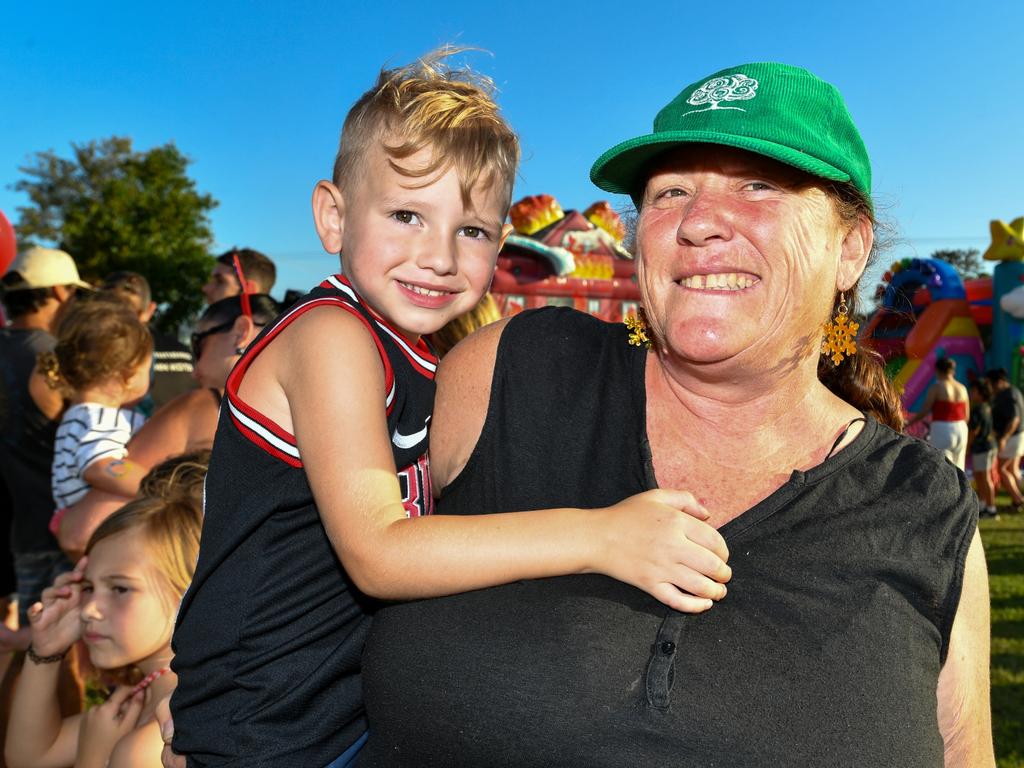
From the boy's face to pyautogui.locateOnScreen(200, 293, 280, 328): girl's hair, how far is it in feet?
7.55

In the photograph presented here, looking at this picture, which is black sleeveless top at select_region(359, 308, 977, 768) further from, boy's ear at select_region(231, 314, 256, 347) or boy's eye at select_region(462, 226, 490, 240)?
boy's ear at select_region(231, 314, 256, 347)

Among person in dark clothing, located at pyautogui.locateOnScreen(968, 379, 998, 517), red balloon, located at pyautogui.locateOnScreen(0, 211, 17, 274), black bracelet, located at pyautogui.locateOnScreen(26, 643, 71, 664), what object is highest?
red balloon, located at pyautogui.locateOnScreen(0, 211, 17, 274)

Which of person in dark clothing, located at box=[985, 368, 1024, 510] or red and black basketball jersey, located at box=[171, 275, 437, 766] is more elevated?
red and black basketball jersey, located at box=[171, 275, 437, 766]

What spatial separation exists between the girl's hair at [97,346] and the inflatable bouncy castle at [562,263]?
1346 centimetres

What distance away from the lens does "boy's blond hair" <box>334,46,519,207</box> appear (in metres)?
1.85

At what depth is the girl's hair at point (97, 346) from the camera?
4.30m

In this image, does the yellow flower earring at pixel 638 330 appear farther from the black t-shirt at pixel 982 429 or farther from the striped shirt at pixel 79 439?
the black t-shirt at pixel 982 429

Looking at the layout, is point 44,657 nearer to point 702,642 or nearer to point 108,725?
point 108,725

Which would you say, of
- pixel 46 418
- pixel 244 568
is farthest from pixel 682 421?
pixel 46 418

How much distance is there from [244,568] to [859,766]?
1249 mm

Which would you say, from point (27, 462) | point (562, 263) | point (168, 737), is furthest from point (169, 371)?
point (562, 263)

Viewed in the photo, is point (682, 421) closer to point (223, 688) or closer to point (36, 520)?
point (223, 688)

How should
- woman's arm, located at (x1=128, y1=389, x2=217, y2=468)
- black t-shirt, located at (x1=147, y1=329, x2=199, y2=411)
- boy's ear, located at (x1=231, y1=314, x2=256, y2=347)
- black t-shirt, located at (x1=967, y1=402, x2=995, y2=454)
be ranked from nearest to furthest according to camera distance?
woman's arm, located at (x1=128, y1=389, x2=217, y2=468), boy's ear, located at (x1=231, y1=314, x2=256, y2=347), black t-shirt, located at (x1=147, y1=329, x2=199, y2=411), black t-shirt, located at (x1=967, y1=402, x2=995, y2=454)

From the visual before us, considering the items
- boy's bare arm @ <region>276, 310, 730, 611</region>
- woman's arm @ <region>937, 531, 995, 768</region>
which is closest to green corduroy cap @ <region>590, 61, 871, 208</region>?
boy's bare arm @ <region>276, 310, 730, 611</region>
